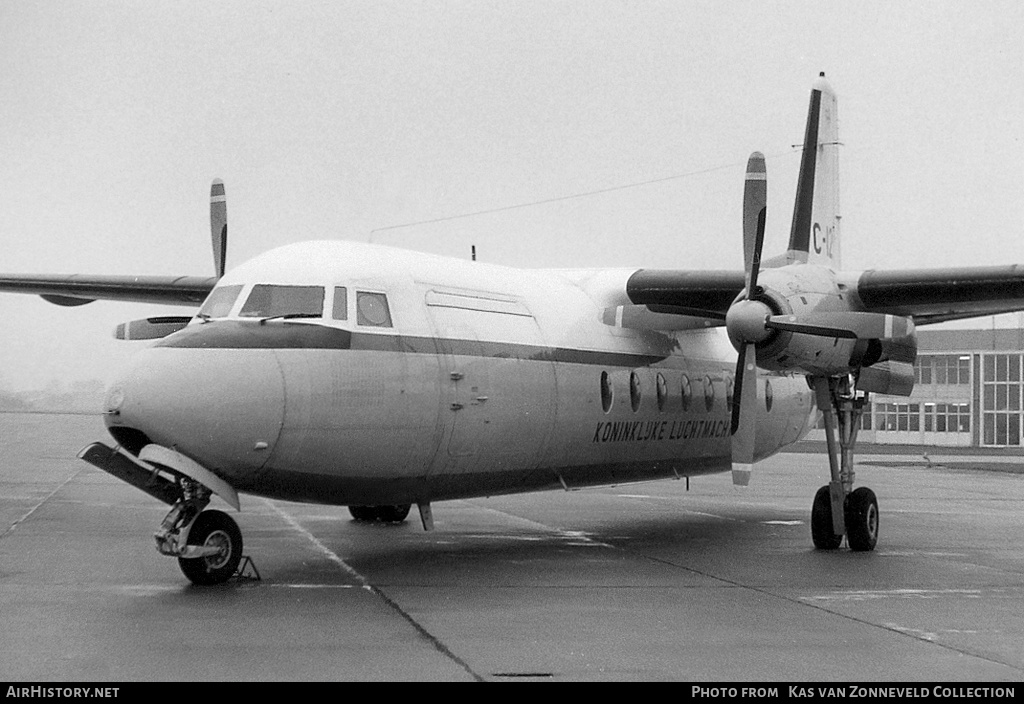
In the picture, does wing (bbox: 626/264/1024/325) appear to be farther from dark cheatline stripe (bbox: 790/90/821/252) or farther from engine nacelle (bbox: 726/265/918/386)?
dark cheatline stripe (bbox: 790/90/821/252)

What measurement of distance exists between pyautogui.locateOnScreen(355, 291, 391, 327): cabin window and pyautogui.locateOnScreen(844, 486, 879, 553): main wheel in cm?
675

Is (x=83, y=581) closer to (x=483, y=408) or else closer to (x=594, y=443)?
(x=483, y=408)

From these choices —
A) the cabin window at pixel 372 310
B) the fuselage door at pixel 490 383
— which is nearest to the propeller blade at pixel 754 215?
the fuselage door at pixel 490 383

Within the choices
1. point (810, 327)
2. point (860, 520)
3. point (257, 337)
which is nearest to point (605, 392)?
point (810, 327)

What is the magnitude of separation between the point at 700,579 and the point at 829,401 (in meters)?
4.39

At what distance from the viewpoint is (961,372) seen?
7381 centimetres

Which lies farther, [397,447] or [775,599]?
[397,447]

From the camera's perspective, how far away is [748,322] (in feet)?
47.3

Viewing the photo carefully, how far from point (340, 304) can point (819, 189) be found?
8.40m

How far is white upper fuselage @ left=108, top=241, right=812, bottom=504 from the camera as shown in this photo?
435 inches

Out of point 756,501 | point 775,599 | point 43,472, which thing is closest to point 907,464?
point 756,501

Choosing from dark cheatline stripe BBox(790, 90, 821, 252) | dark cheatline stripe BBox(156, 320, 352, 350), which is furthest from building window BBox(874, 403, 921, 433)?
dark cheatline stripe BBox(156, 320, 352, 350)

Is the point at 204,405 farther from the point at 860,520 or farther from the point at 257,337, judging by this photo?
the point at 860,520
